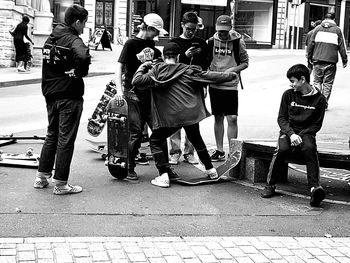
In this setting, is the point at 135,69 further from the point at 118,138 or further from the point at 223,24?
the point at 223,24

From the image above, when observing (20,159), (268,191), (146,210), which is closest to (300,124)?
(268,191)

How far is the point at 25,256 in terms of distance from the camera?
460 centimetres

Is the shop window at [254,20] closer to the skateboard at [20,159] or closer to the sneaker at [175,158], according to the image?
the sneaker at [175,158]

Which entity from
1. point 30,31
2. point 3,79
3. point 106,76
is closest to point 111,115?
point 3,79

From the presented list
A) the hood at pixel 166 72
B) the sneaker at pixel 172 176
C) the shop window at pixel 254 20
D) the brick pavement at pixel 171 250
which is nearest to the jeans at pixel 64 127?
the hood at pixel 166 72

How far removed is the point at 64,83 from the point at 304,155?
2.46 meters

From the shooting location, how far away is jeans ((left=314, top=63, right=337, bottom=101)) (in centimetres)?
1296

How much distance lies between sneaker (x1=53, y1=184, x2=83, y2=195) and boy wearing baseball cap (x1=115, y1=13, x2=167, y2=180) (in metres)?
0.85

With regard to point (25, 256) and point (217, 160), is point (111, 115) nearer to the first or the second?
point (217, 160)

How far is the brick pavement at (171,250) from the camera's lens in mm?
4668

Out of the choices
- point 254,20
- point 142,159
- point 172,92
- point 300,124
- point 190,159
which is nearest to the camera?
point 300,124

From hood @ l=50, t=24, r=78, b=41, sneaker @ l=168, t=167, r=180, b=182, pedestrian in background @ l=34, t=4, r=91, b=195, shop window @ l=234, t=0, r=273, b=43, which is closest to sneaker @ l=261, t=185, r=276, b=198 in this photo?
sneaker @ l=168, t=167, r=180, b=182

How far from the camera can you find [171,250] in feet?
16.1

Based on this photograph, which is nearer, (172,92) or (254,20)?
(172,92)
